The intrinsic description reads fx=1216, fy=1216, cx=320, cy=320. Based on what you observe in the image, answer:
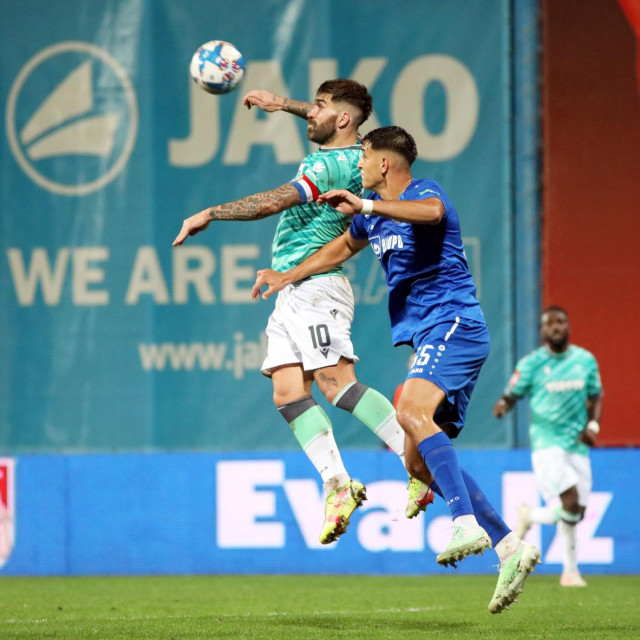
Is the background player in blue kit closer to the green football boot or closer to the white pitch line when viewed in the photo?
the green football boot

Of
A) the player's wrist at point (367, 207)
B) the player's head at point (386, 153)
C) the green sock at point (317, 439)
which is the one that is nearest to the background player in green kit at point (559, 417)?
the green sock at point (317, 439)

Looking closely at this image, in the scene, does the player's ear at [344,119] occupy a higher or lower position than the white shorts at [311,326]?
higher

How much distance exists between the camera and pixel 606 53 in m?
11.1

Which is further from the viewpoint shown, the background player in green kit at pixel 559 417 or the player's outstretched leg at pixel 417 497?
the background player in green kit at pixel 559 417

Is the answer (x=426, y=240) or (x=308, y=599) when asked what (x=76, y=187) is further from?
(x=426, y=240)

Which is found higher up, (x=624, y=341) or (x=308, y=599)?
(x=624, y=341)

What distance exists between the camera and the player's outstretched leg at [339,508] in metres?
5.91

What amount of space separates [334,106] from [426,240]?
1162 millimetres

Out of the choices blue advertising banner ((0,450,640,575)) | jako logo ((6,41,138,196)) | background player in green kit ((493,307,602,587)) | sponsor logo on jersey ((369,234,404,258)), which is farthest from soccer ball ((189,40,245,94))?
jako logo ((6,41,138,196))

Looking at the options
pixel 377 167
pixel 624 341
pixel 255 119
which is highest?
pixel 255 119

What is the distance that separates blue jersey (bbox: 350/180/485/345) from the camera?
5711 millimetres

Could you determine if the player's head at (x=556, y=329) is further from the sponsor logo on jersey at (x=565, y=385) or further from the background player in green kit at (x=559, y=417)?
the sponsor logo on jersey at (x=565, y=385)

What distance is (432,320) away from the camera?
570 cm

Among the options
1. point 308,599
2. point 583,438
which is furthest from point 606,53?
point 308,599
